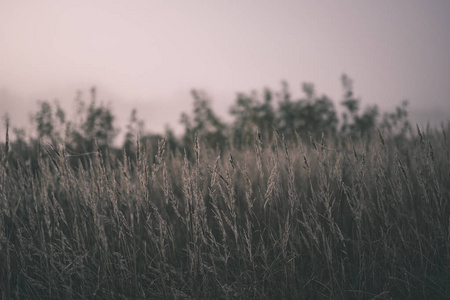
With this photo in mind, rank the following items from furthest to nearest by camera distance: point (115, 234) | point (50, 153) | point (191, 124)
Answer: point (191, 124) → point (115, 234) → point (50, 153)

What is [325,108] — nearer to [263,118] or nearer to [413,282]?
[263,118]

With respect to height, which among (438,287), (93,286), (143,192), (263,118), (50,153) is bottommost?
(438,287)

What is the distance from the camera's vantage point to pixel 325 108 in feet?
112

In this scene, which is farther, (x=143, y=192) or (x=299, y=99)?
(x=299, y=99)

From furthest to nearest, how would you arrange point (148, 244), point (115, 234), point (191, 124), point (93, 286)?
point (191, 124)
point (115, 234)
point (148, 244)
point (93, 286)

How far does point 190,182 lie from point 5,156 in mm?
1510

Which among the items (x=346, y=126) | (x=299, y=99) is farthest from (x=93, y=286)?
(x=346, y=126)

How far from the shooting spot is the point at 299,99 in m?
34.4

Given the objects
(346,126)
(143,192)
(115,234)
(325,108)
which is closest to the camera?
(143,192)

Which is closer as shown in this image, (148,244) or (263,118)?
(148,244)

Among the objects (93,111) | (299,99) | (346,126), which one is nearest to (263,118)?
(299,99)

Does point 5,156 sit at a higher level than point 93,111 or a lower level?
lower

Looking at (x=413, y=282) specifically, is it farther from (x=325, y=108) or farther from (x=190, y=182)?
(x=325, y=108)

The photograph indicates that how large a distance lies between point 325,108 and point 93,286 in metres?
34.6
